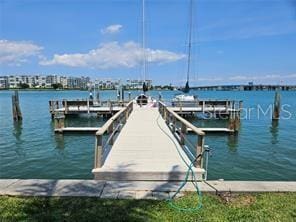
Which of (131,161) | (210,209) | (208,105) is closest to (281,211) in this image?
(210,209)

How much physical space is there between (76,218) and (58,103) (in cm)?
2574

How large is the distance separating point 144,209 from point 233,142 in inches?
544

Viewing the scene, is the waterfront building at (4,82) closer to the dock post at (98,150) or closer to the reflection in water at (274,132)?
the reflection in water at (274,132)

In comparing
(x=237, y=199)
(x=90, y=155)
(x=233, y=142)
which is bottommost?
(x=233, y=142)

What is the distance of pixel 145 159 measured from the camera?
7.86 meters

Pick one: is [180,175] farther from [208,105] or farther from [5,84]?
[5,84]

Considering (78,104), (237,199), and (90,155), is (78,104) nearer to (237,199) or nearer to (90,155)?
(90,155)

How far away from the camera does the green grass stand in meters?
4.38

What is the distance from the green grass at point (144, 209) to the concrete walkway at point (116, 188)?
218mm

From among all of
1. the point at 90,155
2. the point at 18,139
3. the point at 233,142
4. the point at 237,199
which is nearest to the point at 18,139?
the point at 18,139

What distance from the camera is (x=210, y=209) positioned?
4711 mm

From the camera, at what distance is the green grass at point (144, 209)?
14.4 ft

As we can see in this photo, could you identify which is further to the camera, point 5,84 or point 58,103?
point 5,84

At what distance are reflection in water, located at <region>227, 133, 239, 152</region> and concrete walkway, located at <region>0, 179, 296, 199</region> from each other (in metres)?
10.1
